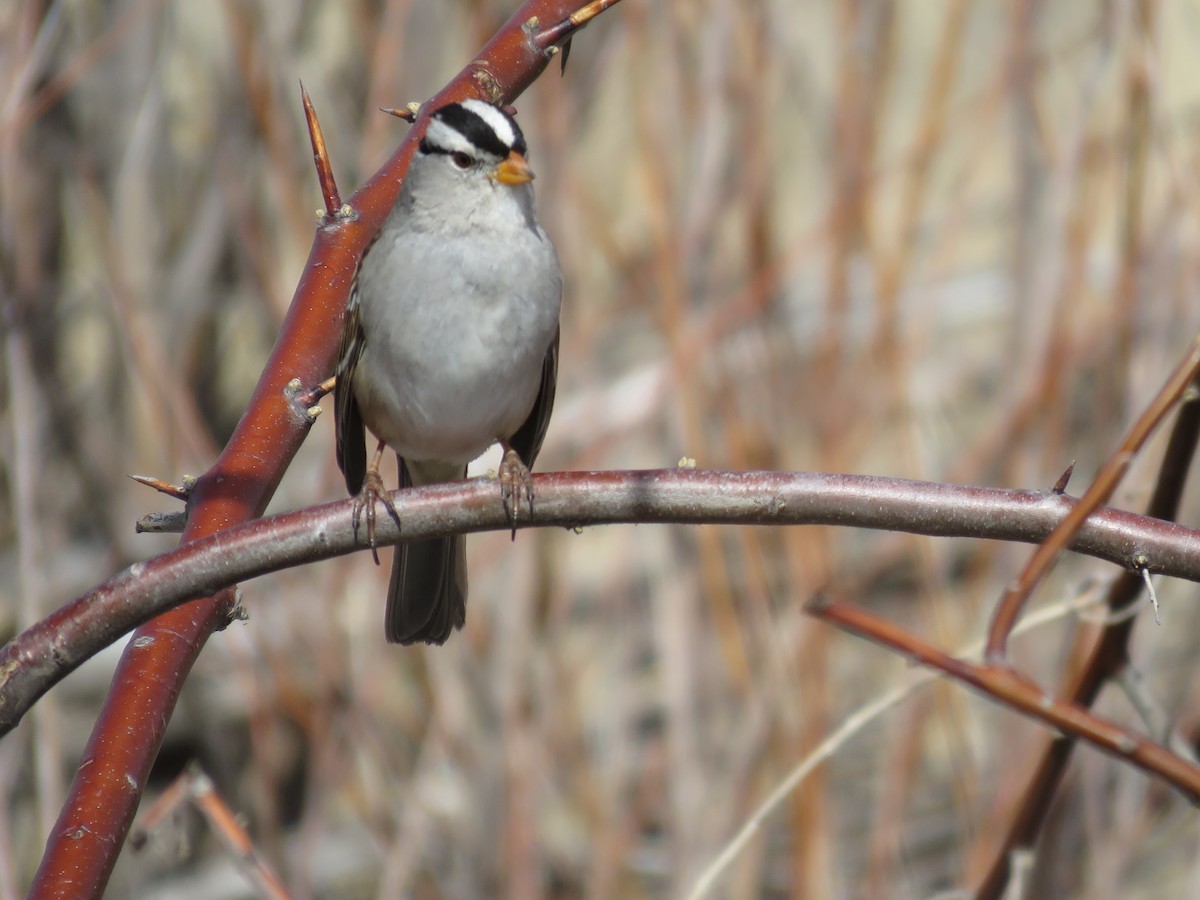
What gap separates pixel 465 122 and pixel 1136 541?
136cm

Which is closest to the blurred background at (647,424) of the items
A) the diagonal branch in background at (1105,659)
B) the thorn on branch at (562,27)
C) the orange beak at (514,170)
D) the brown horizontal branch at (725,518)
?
the orange beak at (514,170)

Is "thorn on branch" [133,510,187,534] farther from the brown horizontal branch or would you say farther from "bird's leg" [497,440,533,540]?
"bird's leg" [497,440,533,540]

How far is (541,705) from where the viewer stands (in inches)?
161

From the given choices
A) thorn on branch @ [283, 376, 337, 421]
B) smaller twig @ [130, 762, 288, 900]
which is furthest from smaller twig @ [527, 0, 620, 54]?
smaller twig @ [130, 762, 288, 900]

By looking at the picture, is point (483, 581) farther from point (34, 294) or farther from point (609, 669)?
point (34, 294)

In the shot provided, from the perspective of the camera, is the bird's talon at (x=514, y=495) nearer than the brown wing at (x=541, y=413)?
Yes

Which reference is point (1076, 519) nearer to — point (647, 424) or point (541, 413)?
point (541, 413)

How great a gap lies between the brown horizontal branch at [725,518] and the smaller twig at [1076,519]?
46cm

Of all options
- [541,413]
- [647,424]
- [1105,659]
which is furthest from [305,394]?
[647,424]

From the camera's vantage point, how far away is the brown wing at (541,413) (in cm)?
260

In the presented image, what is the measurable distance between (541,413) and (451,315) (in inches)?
13.0

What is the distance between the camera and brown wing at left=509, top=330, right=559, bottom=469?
2602 mm

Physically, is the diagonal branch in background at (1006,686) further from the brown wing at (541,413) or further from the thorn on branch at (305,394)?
the brown wing at (541,413)

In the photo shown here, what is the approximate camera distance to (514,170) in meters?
2.45
